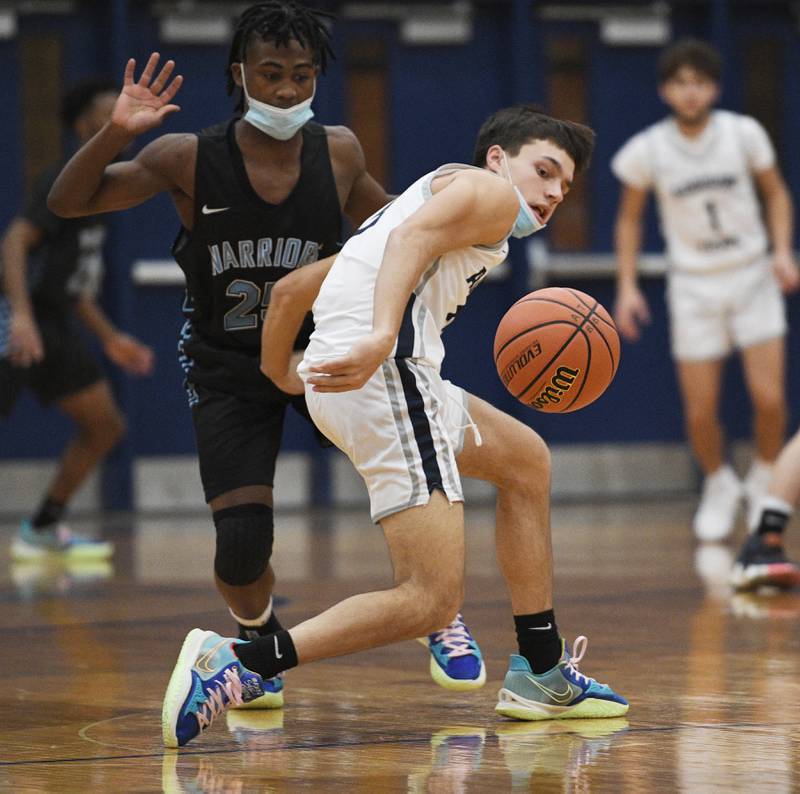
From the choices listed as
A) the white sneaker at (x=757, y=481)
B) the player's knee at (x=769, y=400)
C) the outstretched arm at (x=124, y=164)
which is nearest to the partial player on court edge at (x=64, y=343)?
the player's knee at (x=769, y=400)

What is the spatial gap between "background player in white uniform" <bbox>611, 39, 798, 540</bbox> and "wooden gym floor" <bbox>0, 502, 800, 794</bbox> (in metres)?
1.17

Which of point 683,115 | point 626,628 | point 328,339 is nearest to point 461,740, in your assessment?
point 328,339

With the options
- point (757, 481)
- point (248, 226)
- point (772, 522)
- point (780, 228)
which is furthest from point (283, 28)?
point (757, 481)

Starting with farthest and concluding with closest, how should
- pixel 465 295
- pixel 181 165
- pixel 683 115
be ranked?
pixel 683 115 → pixel 181 165 → pixel 465 295

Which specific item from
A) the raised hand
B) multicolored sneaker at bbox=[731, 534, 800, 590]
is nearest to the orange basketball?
the raised hand

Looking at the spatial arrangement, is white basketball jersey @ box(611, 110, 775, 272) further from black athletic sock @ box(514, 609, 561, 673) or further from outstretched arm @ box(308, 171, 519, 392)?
outstretched arm @ box(308, 171, 519, 392)

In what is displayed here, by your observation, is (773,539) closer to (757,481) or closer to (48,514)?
(757,481)

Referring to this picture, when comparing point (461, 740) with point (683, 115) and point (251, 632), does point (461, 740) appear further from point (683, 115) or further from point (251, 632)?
point (683, 115)

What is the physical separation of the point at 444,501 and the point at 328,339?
1.68 ft

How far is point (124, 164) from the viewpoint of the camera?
547cm

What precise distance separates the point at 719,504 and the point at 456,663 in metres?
5.53

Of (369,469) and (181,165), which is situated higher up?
(181,165)

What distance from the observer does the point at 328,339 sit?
191 inches

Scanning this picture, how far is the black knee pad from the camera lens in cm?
550
